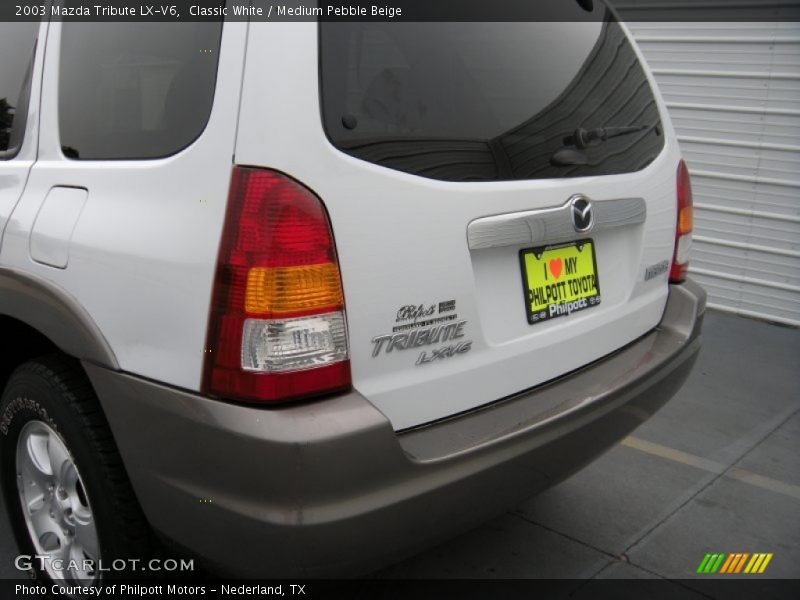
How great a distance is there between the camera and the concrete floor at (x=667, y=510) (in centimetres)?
270

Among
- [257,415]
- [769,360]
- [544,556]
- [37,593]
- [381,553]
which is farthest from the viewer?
[769,360]

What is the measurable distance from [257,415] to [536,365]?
0.86m

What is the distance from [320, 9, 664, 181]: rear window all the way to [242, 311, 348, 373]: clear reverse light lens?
389 millimetres

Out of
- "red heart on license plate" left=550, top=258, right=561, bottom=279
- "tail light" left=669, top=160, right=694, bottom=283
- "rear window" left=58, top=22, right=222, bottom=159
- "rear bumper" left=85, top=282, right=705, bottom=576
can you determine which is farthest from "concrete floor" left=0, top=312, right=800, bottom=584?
A: "rear window" left=58, top=22, right=222, bottom=159

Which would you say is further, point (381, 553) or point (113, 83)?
point (113, 83)

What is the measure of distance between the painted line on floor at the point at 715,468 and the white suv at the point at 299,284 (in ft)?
4.03

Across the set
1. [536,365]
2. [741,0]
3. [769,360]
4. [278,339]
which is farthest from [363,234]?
[741,0]

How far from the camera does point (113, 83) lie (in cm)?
199

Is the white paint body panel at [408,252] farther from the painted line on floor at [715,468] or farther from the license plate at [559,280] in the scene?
the painted line on floor at [715,468]

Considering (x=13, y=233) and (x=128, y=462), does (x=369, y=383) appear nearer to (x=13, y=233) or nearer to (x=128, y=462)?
(x=128, y=462)

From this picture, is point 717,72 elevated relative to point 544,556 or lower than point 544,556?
elevated

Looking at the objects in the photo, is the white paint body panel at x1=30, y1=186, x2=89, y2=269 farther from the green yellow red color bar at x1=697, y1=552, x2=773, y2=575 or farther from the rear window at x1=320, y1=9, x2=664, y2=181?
the green yellow red color bar at x1=697, y1=552, x2=773, y2=575

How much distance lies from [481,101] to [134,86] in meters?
0.89
